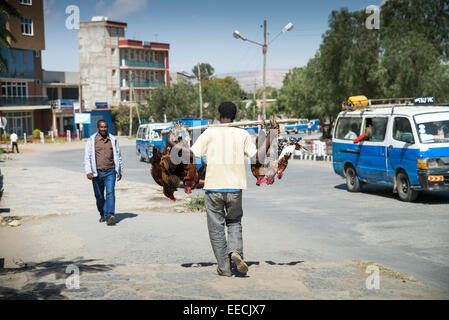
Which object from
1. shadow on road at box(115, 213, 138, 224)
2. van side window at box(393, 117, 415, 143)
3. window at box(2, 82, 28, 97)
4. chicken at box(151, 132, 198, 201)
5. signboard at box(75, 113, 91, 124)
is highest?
window at box(2, 82, 28, 97)

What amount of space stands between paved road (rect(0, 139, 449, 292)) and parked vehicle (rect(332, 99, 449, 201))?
54 centimetres

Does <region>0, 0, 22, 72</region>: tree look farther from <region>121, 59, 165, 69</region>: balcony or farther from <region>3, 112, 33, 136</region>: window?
<region>121, 59, 165, 69</region>: balcony

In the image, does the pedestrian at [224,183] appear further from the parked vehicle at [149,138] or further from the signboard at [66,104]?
the signboard at [66,104]

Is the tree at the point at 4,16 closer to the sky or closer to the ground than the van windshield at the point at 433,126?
closer to the sky

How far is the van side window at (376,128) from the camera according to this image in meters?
14.4

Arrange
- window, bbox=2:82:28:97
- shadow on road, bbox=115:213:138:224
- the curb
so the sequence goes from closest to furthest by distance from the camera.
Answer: shadow on road, bbox=115:213:138:224 → the curb → window, bbox=2:82:28:97

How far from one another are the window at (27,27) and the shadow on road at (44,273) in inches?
2388

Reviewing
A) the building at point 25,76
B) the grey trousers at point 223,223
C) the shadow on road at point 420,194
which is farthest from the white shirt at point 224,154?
the building at point 25,76

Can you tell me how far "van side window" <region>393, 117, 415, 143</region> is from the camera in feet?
44.1

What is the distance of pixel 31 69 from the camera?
65562mm

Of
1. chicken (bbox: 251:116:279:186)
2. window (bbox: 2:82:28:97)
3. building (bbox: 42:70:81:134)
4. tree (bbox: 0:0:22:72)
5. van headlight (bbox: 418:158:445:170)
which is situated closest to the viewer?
tree (bbox: 0:0:22:72)

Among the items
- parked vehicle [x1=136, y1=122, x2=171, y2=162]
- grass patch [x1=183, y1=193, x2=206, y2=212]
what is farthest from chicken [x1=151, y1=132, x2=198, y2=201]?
parked vehicle [x1=136, y1=122, x2=171, y2=162]

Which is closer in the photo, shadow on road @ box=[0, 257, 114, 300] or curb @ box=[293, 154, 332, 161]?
shadow on road @ box=[0, 257, 114, 300]
